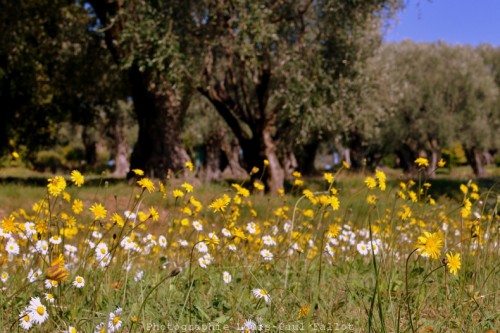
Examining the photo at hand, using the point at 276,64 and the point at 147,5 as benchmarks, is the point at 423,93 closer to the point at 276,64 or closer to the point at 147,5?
the point at 276,64

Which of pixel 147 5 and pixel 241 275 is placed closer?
pixel 241 275

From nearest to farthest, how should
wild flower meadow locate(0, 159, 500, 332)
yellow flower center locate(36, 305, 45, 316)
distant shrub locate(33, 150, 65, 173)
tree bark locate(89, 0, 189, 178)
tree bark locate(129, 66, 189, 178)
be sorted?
yellow flower center locate(36, 305, 45, 316) < wild flower meadow locate(0, 159, 500, 332) < tree bark locate(89, 0, 189, 178) < tree bark locate(129, 66, 189, 178) < distant shrub locate(33, 150, 65, 173)

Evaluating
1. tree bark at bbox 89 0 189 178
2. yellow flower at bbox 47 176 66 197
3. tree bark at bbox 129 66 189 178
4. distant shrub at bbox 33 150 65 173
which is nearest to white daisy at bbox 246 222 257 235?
yellow flower at bbox 47 176 66 197

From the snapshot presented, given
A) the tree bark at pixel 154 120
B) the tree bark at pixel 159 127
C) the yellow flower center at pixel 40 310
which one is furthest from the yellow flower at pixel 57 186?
the tree bark at pixel 159 127

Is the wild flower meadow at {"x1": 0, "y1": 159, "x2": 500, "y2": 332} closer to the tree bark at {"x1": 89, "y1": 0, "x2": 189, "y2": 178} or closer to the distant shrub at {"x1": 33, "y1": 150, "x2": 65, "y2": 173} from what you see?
the tree bark at {"x1": 89, "y1": 0, "x2": 189, "y2": 178}

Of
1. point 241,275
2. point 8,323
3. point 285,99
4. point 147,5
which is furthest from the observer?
point 285,99

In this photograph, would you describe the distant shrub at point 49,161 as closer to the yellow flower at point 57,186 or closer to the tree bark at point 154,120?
the tree bark at point 154,120

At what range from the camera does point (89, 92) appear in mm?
20234

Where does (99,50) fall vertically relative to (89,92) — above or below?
above

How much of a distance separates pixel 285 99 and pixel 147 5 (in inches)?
179

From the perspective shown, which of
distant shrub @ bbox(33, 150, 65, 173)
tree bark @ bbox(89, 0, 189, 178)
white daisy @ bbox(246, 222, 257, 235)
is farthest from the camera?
distant shrub @ bbox(33, 150, 65, 173)

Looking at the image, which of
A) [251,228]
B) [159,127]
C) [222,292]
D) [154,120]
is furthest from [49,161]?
[222,292]

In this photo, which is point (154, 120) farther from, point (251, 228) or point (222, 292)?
point (222, 292)

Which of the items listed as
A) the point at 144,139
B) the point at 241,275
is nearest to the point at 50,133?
the point at 144,139
